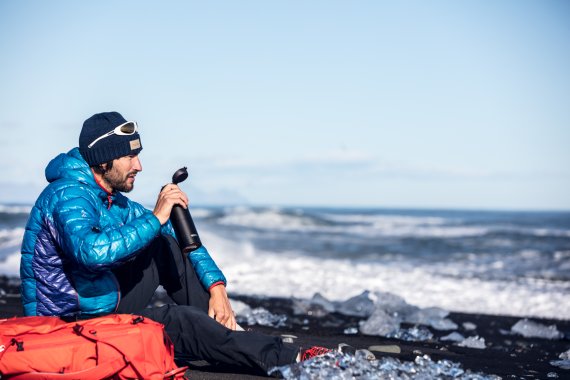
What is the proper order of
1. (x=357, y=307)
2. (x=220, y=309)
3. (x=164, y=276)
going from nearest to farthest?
(x=220, y=309)
(x=164, y=276)
(x=357, y=307)

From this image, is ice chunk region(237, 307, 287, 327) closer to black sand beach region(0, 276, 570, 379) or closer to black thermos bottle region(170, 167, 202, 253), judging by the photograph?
black sand beach region(0, 276, 570, 379)

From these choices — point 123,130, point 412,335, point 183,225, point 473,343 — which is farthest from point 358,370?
point 473,343

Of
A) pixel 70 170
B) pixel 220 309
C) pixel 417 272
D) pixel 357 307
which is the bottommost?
pixel 417 272

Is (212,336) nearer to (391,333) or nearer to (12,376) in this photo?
(12,376)

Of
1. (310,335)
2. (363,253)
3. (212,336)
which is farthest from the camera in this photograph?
(363,253)

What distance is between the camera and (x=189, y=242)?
400 centimetres

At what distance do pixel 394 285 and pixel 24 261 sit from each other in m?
9.00

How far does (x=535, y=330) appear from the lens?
7691mm

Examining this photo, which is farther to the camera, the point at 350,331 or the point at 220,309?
the point at 350,331

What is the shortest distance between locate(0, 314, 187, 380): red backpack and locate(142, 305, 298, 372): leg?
16.4 inches

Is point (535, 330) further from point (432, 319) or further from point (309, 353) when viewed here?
point (309, 353)

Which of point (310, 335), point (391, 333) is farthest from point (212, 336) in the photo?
point (391, 333)

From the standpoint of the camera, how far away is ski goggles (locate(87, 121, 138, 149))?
381cm

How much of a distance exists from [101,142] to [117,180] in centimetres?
24
